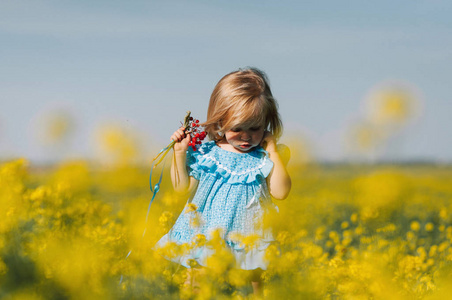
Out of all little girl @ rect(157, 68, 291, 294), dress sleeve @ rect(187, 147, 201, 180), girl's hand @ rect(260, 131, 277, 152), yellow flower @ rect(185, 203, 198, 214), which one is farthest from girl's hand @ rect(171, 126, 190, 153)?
girl's hand @ rect(260, 131, 277, 152)

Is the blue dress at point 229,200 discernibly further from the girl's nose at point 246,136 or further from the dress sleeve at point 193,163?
the girl's nose at point 246,136

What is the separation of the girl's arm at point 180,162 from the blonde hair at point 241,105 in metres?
0.19

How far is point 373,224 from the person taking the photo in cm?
627

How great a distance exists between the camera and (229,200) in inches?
151

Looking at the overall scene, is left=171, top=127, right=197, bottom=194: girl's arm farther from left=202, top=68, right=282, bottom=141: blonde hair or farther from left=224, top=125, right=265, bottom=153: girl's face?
left=224, top=125, right=265, bottom=153: girl's face

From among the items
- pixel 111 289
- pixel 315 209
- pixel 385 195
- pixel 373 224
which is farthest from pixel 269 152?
pixel 315 209

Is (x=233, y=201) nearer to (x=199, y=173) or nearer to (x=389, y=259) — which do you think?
(x=199, y=173)

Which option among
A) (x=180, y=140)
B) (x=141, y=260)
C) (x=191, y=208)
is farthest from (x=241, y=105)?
(x=141, y=260)

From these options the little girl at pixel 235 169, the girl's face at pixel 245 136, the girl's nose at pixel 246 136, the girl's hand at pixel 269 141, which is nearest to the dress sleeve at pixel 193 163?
the little girl at pixel 235 169

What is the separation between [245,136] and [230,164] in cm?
24

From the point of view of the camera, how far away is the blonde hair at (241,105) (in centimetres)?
374

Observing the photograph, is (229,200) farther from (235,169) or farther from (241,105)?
(241,105)

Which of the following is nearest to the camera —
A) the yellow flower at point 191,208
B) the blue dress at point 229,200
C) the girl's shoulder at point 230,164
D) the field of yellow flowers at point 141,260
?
the field of yellow flowers at point 141,260

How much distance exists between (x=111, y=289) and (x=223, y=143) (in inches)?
56.9
